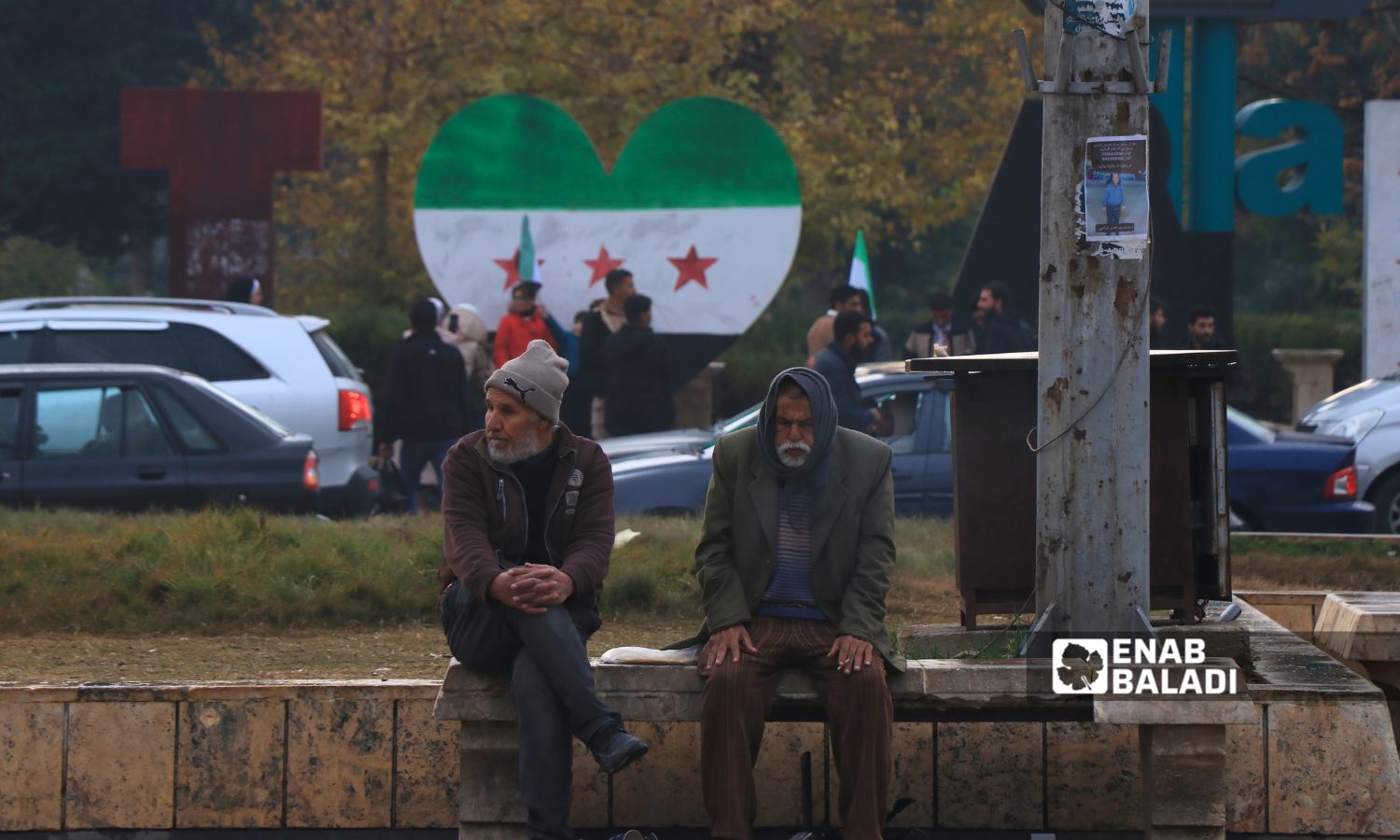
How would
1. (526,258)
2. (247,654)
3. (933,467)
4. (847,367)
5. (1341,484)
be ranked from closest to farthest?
(247,654) < (847,367) < (933,467) < (1341,484) < (526,258)

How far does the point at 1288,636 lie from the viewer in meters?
6.67

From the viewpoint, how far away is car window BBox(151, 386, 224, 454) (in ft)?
37.0

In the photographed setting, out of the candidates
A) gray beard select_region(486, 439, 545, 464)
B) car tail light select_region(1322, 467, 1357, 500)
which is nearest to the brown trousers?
gray beard select_region(486, 439, 545, 464)

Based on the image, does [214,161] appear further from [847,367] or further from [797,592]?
[797,592]

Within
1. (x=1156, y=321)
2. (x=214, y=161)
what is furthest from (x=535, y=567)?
(x=214, y=161)

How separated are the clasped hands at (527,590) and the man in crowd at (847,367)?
5112 millimetres

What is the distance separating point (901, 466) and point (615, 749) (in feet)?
21.2

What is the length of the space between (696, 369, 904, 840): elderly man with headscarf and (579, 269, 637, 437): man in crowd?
9.23 m

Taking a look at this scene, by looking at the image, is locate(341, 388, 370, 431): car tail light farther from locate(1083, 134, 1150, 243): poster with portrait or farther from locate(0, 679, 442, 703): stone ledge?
locate(1083, 134, 1150, 243): poster with portrait

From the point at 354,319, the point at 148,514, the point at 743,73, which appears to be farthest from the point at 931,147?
the point at 148,514

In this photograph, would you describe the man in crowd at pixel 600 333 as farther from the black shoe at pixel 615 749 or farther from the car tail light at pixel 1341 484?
the black shoe at pixel 615 749

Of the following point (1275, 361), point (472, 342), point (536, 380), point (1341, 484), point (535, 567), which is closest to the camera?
point (535, 567)

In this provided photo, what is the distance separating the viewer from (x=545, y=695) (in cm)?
543

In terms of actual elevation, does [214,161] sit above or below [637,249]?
above
